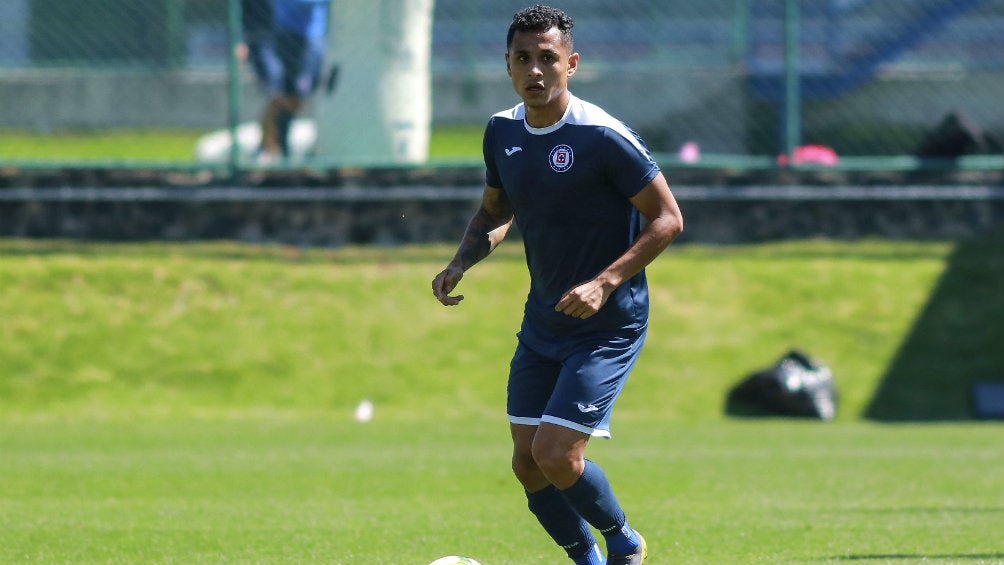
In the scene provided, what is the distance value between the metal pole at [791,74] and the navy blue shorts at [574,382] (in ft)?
30.5

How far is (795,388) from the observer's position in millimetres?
11953

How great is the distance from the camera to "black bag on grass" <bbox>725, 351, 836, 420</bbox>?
11.9 metres

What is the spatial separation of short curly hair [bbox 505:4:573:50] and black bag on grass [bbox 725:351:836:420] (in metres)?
7.04

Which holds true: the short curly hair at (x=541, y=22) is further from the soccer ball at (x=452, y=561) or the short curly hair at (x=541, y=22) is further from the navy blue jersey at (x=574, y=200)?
the soccer ball at (x=452, y=561)

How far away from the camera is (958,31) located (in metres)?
15.0

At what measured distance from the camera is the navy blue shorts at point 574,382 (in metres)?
5.28

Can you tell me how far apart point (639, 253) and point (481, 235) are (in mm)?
826

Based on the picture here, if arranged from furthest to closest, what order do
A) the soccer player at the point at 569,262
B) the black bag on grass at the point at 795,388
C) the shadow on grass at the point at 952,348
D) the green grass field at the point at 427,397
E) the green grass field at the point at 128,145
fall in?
the green grass field at the point at 128,145 < the shadow on grass at the point at 952,348 < the black bag on grass at the point at 795,388 < the green grass field at the point at 427,397 < the soccer player at the point at 569,262

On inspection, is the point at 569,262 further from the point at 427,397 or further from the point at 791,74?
the point at 791,74

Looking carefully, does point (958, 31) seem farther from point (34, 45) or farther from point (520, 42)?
point (520, 42)

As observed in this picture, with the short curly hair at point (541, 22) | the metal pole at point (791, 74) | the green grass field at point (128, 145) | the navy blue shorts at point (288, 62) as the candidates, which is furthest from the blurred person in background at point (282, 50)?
the short curly hair at point (541, 22)

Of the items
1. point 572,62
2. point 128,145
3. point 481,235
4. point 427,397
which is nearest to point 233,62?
point 128,145

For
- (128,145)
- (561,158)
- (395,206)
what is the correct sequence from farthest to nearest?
(128,145) → (395,206) → (561,158)

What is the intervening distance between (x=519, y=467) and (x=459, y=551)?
39.8 inches
